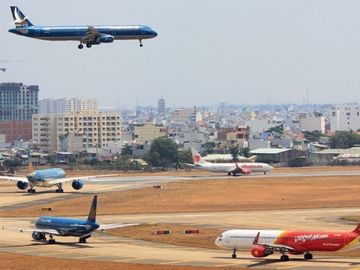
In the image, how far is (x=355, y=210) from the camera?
160 m

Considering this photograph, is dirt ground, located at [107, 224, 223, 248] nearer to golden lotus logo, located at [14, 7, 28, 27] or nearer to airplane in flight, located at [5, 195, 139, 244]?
airplane in flight, located at [5, 195, 139, 244]

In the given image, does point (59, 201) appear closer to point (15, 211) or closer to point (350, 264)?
point (15, 211)

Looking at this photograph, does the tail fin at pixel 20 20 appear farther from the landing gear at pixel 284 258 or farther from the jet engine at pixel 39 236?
the landing gear at pixel 284 258

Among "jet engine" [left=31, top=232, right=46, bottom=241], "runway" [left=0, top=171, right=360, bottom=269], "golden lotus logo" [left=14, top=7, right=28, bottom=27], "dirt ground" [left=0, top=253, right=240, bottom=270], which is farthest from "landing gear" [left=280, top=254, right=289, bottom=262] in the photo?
"golden lotus logo" [left=14, top=7, right=28, bottom=27]

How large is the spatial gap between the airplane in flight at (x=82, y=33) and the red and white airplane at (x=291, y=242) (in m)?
40.1

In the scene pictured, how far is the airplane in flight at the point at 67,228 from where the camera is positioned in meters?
124

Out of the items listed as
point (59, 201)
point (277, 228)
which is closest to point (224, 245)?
point (277, 228)

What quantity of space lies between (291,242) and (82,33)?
A: 1999 inches

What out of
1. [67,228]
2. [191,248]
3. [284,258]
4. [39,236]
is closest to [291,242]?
[284,258]

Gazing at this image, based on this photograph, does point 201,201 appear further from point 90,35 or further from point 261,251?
point 261,251

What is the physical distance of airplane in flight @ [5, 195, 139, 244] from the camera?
124500 mm

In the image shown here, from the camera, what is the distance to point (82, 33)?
148 metres

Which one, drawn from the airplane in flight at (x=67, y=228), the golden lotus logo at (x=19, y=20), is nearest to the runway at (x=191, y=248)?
the airplane in flight at (x=67, y=228)

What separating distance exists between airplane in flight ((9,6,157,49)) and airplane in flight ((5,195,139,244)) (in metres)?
26.2
